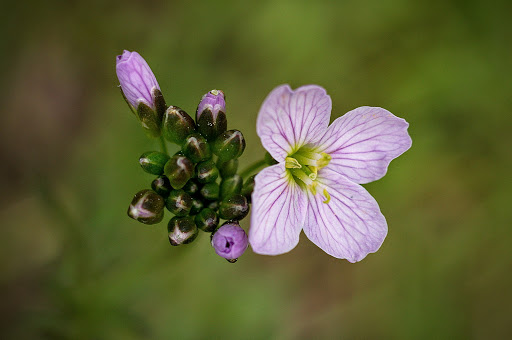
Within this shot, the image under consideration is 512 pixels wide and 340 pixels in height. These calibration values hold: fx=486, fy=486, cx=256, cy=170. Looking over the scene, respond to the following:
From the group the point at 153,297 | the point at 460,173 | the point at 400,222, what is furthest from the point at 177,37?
the point at 460,173

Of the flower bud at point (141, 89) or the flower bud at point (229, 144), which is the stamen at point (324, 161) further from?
the flower bud at point (141, 89)

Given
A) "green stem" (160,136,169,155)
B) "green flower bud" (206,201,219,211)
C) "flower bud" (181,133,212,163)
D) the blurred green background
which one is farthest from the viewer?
the blurred green background

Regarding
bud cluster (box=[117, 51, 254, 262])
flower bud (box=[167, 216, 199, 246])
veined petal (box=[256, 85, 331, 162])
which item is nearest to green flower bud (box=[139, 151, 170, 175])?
bud cluster (box=[117, 51, 254, 262])

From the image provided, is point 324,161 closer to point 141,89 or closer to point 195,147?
point 195,147

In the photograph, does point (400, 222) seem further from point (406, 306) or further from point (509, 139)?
point (509, 139)

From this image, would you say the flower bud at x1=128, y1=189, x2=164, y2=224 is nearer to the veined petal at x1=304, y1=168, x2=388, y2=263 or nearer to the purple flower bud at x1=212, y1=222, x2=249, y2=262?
the purple flower bud at x1=212, y1=222, x2=249, y2=262
